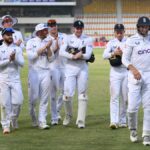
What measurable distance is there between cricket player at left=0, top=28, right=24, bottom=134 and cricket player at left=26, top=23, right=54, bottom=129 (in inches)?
18.3

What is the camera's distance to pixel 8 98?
9.88 metres

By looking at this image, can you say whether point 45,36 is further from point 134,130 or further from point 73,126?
point 134,130

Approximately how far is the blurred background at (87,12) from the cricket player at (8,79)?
2217 inches

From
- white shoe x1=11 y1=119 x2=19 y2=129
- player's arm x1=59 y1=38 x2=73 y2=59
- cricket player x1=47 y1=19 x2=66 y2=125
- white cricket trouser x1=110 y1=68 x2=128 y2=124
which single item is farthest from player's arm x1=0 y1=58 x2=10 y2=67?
white cricket trouser x1=110 y1=68 x2=128 y2=124

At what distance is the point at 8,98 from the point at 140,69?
271 cm

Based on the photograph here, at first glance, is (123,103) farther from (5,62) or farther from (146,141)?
(5,62)

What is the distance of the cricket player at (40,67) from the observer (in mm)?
10312

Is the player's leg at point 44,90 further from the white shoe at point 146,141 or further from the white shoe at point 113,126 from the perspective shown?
the white shoe at point 146,141

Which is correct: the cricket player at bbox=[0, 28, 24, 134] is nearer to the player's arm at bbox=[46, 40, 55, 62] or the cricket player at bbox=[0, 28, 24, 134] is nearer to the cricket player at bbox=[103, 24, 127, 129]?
the player's arm at bbox=[46, 40, 55, 62]

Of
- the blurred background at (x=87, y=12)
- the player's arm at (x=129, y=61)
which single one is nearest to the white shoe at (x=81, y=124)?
the player's arm at (x=129, y=61)

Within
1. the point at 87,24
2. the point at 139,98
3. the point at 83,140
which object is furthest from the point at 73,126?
the point at 87,24

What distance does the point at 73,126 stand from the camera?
1063 cm

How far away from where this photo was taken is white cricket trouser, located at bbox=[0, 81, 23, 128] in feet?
32.3

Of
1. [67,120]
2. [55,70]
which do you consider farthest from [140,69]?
[55,70]
